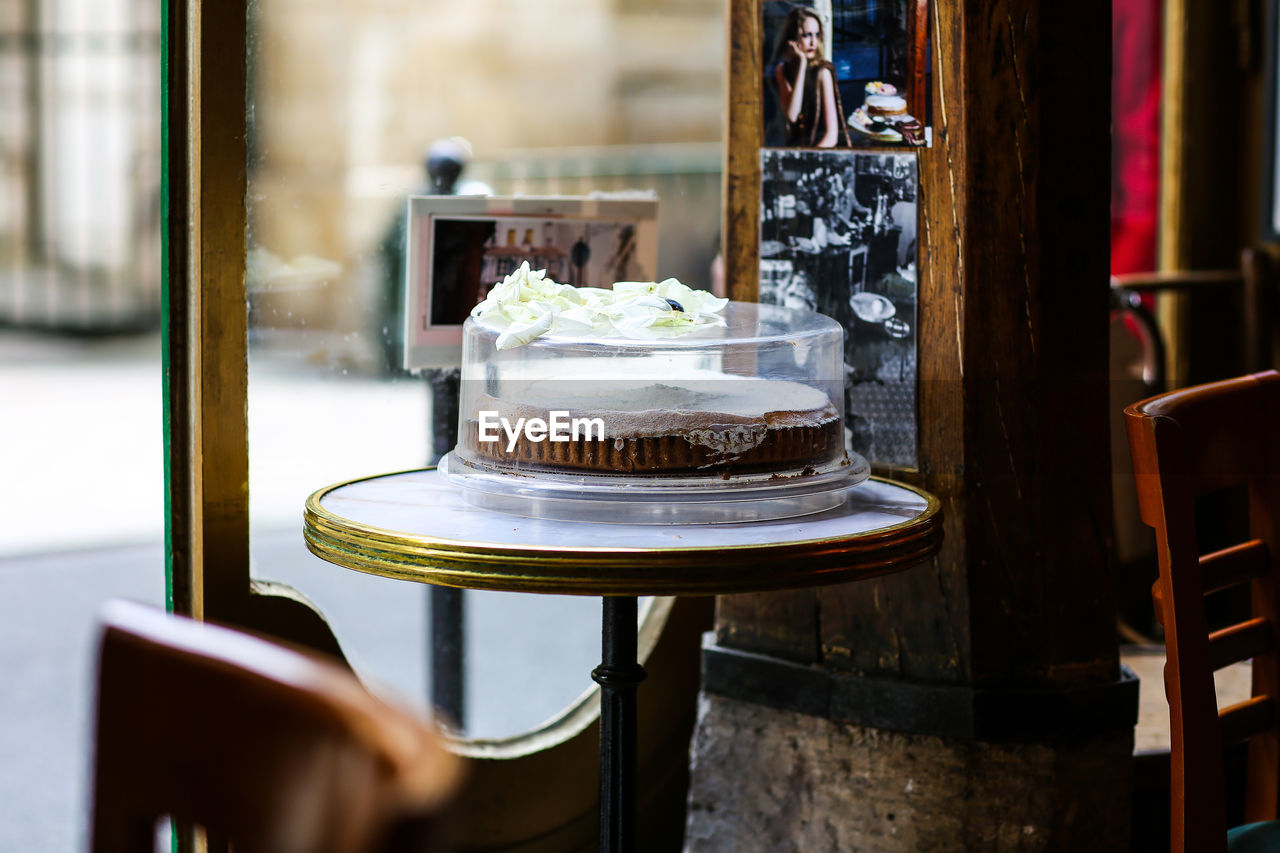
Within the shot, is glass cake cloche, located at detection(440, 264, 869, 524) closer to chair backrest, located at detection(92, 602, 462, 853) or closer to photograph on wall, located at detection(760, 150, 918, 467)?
photograph on wall, located at detection(760, 150, 918, 467)

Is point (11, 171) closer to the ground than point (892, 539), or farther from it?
farther from it

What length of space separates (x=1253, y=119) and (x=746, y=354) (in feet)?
8.10

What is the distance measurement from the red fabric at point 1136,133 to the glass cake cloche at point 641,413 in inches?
97.6

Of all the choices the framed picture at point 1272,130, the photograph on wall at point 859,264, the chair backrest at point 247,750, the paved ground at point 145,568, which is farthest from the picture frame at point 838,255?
the framed picture at point 1272,130

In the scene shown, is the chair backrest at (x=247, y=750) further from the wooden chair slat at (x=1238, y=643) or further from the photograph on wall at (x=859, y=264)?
the photograph on wall at (x=859, y=264)

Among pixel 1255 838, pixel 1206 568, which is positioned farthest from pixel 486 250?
pixel 1255 838

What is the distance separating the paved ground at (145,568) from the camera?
178cm

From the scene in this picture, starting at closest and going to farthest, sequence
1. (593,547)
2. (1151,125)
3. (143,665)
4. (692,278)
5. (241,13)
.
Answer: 1. (143,665)
2. (593,547)
3. (241,13)
4. (692,278)
5. (1151,125)

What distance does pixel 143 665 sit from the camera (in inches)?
25.9

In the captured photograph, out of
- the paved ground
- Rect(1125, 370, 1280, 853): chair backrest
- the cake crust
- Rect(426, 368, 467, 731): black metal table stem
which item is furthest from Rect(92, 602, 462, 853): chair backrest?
Rect(426, 368, 467, 731): black metal table stem

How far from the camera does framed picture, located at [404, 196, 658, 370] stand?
1787 mm

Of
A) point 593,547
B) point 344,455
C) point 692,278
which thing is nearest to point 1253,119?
point 692,278

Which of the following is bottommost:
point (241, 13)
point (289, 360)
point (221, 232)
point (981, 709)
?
point (981, 709)

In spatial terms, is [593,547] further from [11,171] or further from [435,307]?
[11,171]
